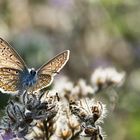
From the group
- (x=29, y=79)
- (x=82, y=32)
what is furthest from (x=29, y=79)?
(x=82, y=32)

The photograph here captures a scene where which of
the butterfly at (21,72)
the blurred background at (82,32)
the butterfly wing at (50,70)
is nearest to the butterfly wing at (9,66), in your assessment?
the butterfly at (21,72)

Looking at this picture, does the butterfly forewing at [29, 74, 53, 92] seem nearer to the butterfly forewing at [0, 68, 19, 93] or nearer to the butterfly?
the butterfly

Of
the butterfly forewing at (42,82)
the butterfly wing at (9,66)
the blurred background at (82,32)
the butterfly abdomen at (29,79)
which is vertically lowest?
the butterfly forewing at (42,82)

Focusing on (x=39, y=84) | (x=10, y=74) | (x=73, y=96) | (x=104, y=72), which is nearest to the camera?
(x=39, y=84)

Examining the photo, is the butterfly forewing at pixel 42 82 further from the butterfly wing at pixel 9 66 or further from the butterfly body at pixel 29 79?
the butterfly wing at pixel 9 66

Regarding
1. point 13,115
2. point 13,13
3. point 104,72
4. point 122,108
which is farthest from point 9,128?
point 13,13

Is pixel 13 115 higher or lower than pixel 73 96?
lower

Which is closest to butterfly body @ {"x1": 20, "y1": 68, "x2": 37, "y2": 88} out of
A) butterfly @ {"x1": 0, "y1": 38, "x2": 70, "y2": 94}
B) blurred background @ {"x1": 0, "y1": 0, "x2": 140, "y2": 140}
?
butterfly @ {"x1": 0, "y1": 38, "x2": 70, "y2": 94}

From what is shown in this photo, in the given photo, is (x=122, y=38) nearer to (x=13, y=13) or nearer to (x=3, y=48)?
(x=13, y=13)
